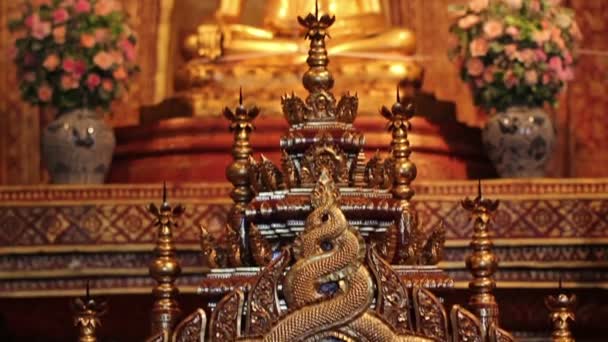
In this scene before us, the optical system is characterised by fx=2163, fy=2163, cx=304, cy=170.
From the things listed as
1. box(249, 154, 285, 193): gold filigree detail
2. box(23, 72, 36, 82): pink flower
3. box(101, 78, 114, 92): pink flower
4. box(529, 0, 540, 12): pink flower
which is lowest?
box(249, 154, 285, 193): gold filigree detail

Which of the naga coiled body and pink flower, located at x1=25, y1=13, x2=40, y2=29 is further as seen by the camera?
pink flower, located at x1=25, y1=13, x2=40, y2=29

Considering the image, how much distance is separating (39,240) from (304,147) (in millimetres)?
1708

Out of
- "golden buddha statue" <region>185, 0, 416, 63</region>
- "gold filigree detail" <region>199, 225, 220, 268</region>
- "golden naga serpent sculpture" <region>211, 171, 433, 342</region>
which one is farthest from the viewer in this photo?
"golden buddha statue" <region>185, 0, 416, 63</region>

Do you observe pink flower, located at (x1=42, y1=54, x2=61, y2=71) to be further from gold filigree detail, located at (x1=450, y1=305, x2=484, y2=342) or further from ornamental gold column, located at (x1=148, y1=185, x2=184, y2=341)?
gold filigree detail, located at (x1=450, y1=305, x2=484, y2=342)

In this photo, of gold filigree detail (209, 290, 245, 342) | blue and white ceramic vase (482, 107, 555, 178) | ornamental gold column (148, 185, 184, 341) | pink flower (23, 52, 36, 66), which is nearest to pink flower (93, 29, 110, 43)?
pink flower (23, 52, 36, 66)

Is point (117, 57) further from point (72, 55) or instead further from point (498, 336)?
point (498, 336)

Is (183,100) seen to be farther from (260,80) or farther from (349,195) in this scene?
(349,195)

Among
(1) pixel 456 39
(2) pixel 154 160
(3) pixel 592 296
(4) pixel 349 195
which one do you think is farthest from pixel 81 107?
(4) pixel 349 195

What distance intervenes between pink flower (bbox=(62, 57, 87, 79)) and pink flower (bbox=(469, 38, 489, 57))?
1.25 meters

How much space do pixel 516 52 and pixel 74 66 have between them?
142cm

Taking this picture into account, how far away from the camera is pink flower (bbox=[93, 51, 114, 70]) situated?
695cm

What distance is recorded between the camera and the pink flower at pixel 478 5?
7.09 metres

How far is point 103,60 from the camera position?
696cm

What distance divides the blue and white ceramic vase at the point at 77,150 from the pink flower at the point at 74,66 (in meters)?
Answer: 0.14
